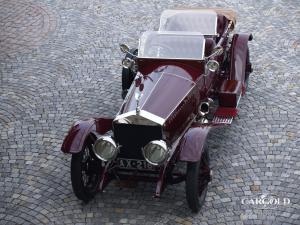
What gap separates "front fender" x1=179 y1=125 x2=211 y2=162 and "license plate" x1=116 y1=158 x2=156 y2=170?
0.54 metres

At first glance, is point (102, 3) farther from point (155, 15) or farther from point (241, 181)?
point (241, 181)

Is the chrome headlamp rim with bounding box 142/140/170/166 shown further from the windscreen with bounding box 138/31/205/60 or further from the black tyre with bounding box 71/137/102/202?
the windscreen with bounding box 138/31/205/60

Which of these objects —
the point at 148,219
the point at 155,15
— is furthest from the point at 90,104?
the point at 155,15

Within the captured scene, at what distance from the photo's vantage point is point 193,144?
6.34 meters

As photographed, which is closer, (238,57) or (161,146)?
(161,146)

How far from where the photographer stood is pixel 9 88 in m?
9.59

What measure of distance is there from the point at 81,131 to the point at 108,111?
2124 millimetres

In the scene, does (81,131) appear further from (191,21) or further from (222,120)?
(191,21)

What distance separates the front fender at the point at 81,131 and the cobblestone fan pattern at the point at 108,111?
0.87 meters

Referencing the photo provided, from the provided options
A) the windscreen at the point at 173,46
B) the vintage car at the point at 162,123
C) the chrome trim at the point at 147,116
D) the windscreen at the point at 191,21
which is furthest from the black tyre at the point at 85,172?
the windscreen at the point at 191,21

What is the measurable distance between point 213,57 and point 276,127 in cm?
157

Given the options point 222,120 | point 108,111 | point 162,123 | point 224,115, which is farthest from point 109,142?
point 108,111

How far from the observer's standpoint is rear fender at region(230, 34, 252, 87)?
8461mm

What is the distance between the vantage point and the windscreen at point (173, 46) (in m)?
7.46
